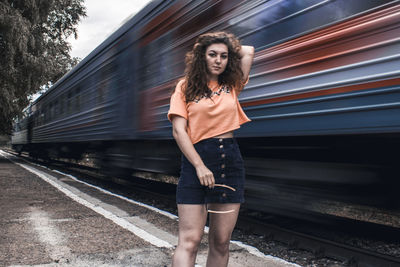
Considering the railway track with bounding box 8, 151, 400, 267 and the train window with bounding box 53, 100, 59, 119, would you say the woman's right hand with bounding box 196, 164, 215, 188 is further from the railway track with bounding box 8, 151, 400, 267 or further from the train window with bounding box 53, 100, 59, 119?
the train window with bounding box 53, 100, 59, 119

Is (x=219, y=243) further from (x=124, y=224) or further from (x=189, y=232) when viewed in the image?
(x=124, y=224)

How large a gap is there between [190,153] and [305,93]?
1774 mm

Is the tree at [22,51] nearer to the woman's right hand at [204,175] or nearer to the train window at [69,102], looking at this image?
the train window at [69,102]

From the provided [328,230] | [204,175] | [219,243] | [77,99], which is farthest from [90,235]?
[77,99]

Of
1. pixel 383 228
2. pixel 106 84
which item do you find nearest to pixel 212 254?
pixel 383 228

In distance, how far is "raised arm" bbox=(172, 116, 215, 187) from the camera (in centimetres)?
184

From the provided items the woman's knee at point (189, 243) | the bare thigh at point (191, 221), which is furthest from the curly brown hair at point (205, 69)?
the woman's knee at point (189, 243)

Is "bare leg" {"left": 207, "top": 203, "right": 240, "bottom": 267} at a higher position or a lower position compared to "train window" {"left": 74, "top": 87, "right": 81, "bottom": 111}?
lower

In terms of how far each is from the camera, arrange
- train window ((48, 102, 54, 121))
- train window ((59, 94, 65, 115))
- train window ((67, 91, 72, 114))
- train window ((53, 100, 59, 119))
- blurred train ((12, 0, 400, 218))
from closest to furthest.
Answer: blurred train ((12, 0, 400, 218))
train window ((67, 91, 72, 114))
train window ((59, 94, 65, 115))
train window ((53, 100, 59, 119))
train window ((48, 102, 54, 121))

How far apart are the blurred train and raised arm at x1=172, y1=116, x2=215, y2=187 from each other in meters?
1.16

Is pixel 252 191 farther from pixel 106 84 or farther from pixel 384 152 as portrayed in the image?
pixel 106 84

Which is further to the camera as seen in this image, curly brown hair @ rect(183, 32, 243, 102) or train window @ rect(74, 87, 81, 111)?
train window @ rect(74, 87, 81, 111)

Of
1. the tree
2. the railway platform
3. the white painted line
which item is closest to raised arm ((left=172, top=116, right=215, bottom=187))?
the railway platform

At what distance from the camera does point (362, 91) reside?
2.89 meters
